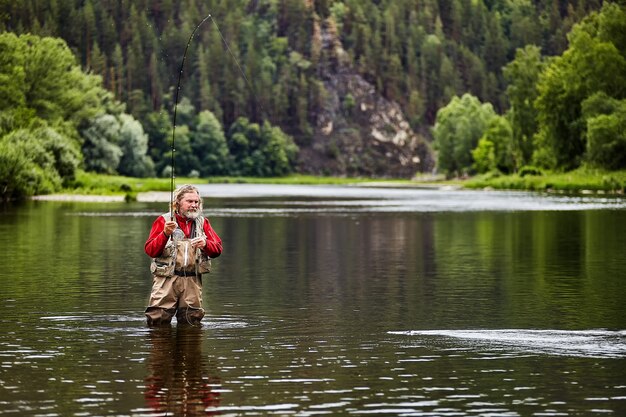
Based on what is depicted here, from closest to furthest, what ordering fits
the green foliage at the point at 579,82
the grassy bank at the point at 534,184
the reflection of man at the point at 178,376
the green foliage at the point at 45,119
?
the reflection of man at the point at 178,376 → the green foliage at the point at 45,119 → the grassy bank at the point at 534,184 → the green foliage at the point at 579,82

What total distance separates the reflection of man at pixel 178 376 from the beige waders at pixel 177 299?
29cm

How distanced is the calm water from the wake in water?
1.2 inches

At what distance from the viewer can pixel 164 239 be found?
66.6 feet

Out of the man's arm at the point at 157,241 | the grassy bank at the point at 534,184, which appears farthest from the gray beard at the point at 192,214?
the grassy bank at the point at 534,184

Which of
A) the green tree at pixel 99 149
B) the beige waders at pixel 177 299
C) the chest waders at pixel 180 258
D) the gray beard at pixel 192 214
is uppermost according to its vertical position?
the green tree at pixel 99 149

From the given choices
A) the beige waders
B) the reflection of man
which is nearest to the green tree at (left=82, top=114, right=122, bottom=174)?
the beige waders

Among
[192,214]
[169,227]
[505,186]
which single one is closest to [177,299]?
[192,214]

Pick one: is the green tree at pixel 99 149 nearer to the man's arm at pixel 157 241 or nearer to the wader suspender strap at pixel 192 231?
the wader suspender strap at pixel 192 231

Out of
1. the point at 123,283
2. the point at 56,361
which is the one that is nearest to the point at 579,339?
the point at 56,361

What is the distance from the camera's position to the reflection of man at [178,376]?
48.4ft

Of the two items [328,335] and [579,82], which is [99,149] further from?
[328,335]

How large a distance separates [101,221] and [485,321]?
149 feet

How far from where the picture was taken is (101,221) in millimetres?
66312

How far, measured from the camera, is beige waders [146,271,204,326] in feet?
68.1
